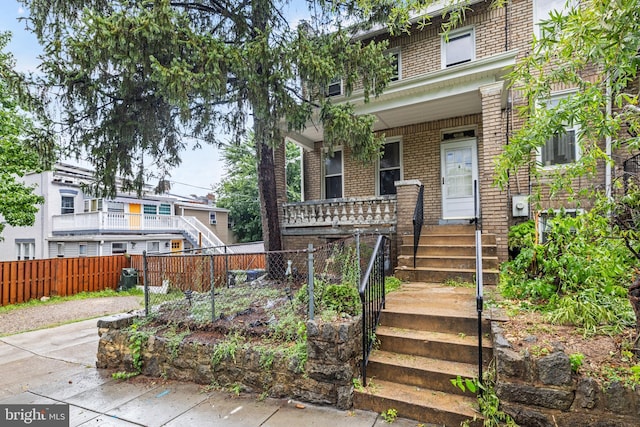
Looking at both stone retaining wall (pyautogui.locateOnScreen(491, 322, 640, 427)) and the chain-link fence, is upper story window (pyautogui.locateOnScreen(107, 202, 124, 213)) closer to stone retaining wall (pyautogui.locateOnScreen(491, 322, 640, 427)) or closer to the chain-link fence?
the chain-link fence

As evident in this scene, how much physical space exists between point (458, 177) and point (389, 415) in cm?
668

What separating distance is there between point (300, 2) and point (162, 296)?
21.7 ft

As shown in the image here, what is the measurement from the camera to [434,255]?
6.11 metres

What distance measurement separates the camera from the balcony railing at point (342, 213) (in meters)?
7.27

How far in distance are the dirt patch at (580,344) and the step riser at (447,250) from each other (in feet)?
7.58

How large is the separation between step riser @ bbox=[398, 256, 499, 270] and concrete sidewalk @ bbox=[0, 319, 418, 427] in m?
3.20

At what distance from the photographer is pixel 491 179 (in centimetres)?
604

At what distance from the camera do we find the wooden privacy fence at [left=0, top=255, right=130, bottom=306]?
973 cm

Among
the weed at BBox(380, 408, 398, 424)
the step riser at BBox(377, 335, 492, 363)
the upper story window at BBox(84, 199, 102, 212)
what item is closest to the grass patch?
the upper story window at BBox(84, 199, 102, 212)

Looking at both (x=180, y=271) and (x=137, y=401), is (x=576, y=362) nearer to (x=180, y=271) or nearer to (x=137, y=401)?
(x=137, y=401)

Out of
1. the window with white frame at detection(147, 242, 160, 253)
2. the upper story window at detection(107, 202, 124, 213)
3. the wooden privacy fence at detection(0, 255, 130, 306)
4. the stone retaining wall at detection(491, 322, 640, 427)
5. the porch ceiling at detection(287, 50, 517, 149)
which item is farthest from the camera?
the window with white frame at detection(147, 242, 160, 253)

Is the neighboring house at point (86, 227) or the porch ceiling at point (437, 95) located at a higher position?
the porch ceiling at point (437, 95)

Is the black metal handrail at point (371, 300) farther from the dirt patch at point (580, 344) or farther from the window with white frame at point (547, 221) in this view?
the window with white frame at point (547, 221)

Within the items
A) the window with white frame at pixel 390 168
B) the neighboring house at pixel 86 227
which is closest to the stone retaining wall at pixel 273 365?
the window with white frame at pixel 390 168
